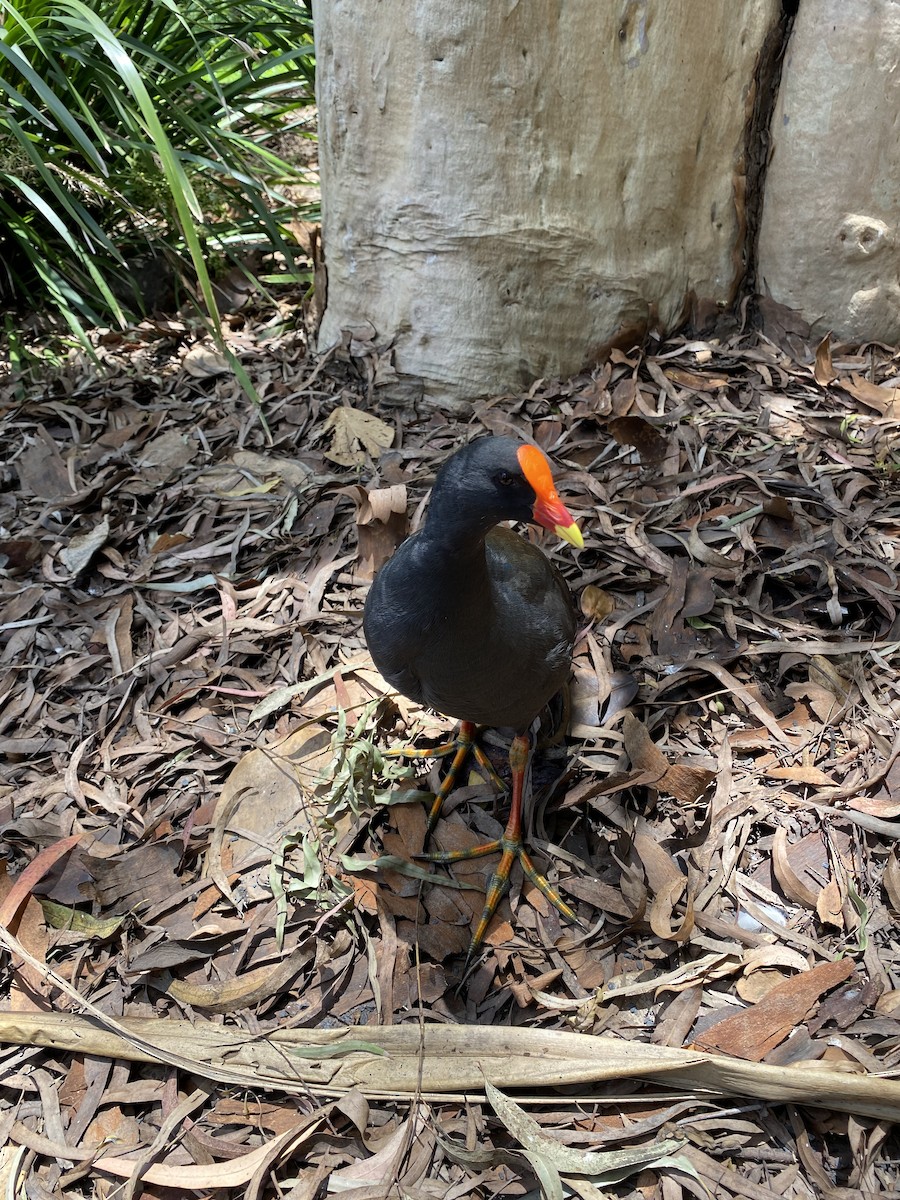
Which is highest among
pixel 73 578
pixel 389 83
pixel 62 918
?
pixel 389 83

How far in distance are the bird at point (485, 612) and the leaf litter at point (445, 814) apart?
0.18 metres

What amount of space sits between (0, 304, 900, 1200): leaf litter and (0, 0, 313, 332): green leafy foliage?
1.06 meters

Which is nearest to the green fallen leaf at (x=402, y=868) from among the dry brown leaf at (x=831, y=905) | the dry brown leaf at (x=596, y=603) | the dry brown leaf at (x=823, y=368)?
the dry brown leaf at (x=831, y=905)

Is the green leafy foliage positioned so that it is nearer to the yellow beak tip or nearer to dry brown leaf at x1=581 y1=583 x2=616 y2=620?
dry brown leaf at x1=581 y1=583 x2=616 y2=620

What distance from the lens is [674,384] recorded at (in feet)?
12.2

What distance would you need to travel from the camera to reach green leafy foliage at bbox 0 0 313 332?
4184mm

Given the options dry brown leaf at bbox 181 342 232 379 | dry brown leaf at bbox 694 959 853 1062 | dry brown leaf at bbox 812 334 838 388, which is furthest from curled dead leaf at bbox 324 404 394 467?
dry brown leaf at bbox 694 959 853 1062

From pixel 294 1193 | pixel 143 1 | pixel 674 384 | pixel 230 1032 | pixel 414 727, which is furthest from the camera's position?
pixel 143 1

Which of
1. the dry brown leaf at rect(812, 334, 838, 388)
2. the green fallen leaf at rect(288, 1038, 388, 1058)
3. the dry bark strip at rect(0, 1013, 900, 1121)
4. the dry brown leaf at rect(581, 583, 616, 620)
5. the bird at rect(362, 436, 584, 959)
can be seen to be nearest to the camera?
the dry bark strip at rect(0, 1013, 900, 1121)

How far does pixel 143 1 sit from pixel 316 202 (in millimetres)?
1341

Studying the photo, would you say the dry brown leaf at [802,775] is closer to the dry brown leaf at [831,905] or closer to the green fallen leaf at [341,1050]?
the dry brown leaf at [831,905]

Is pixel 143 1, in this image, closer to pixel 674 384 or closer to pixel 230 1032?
pixel 674 384

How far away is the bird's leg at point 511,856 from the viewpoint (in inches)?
96.0

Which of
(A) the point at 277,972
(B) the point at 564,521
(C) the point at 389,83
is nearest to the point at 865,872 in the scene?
(B) the point at 564,521
